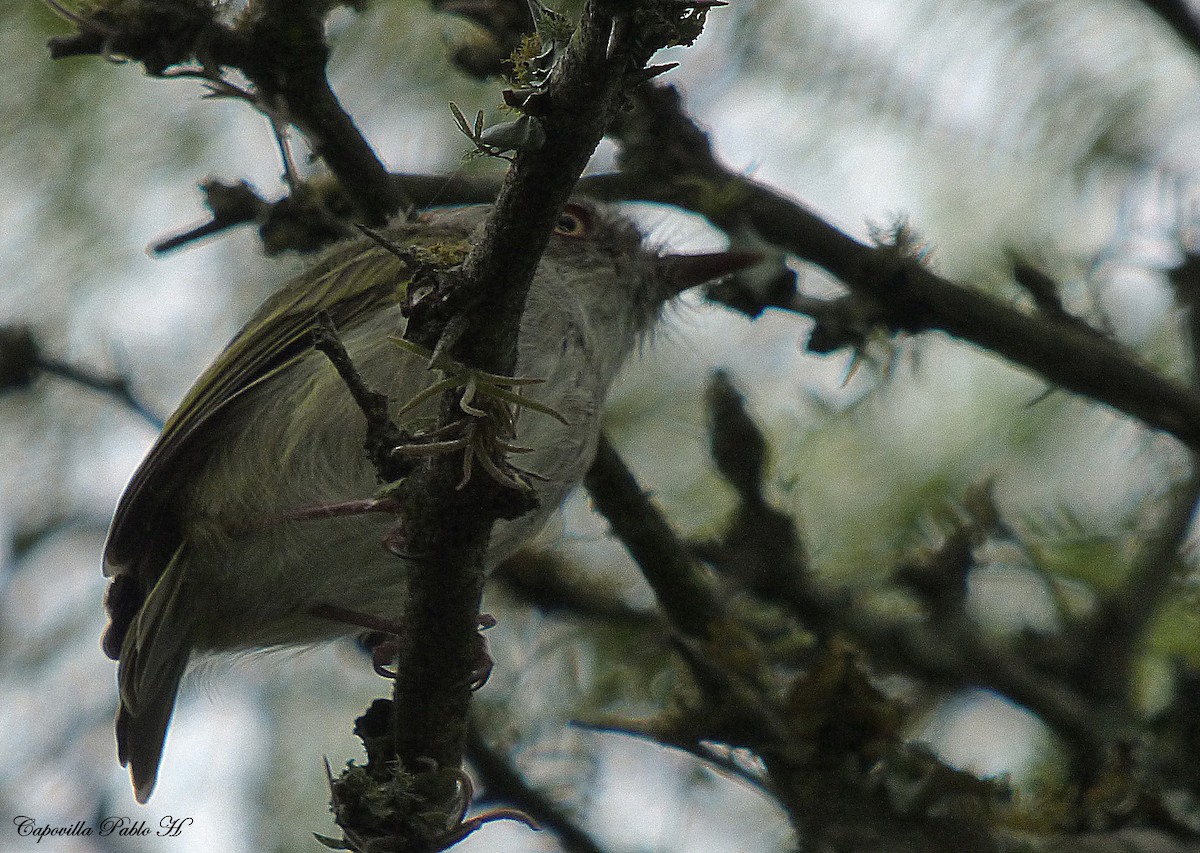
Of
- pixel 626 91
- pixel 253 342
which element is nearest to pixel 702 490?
pixel 253 342

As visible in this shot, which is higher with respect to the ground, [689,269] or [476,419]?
[476,419]

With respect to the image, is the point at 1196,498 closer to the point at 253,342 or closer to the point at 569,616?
the point at 569,616

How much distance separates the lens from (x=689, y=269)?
4.08 meters

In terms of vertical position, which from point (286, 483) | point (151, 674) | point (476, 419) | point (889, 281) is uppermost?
point (476, 419)

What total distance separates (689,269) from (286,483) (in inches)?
56.2

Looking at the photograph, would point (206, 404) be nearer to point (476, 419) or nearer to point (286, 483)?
point (286, 483)

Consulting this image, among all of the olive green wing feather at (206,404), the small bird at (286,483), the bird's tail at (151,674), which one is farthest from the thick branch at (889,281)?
the bird's tail at (151,674)

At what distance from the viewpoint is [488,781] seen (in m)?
3.42

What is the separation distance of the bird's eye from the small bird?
396 millimetres

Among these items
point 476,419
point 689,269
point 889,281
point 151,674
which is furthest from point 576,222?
point 476,419

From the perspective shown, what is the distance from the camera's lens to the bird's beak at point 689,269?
3.83 metres

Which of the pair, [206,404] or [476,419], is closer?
[476,419]

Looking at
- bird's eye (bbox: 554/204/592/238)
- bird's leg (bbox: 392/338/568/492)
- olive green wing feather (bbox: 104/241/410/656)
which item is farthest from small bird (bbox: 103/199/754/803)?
bird's leg (bbox: 392/338/568/492)

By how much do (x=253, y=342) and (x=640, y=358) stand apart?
1.31 meters
